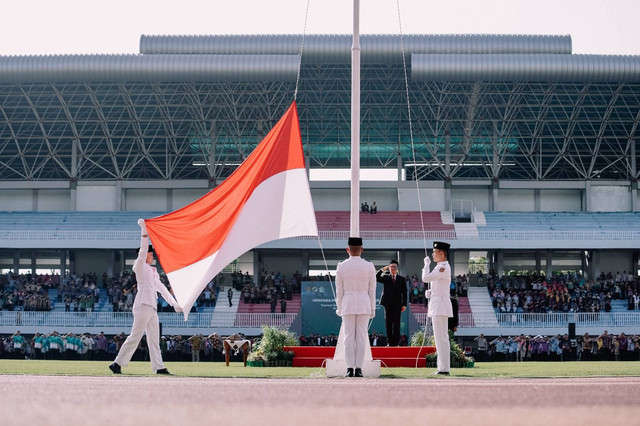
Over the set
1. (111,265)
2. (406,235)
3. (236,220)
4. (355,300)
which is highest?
(406,235)

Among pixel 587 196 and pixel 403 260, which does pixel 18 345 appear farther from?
pixel 587 196

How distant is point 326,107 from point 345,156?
4.89 m

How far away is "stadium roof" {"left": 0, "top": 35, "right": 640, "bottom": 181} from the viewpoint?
4853 cm

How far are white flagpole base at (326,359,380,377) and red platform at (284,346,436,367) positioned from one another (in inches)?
285

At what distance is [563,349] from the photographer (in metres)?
38.9

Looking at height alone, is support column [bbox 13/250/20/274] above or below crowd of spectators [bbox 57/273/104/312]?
above

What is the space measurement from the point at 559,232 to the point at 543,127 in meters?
6.08

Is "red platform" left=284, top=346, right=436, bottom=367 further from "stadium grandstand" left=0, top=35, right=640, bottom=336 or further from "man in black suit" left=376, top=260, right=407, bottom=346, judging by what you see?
"stadium grandstand" left=0, top=35, right=640, bottom=336

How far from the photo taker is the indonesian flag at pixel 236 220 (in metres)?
16.0

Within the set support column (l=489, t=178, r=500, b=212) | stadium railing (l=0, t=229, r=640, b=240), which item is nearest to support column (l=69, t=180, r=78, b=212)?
stadium railing (l=0, t=229, r=640, b=240)

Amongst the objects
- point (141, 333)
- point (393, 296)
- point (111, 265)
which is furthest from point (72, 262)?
point (141, 333)

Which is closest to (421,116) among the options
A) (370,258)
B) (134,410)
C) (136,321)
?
(370,258)

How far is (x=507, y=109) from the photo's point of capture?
51.2m

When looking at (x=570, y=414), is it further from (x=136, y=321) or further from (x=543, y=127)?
(x=543, y=127)
